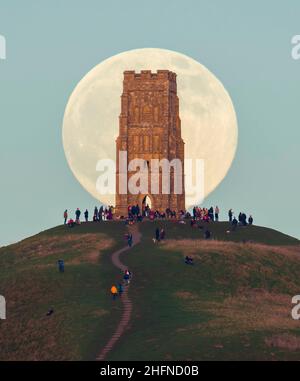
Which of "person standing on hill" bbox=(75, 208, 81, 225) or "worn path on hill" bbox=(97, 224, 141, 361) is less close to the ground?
"person standing on hill" bbox=(75, 208, 81, 225)

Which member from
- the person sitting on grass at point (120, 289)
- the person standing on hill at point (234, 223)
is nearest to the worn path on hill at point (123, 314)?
the person sitting on grass at point (120, 289)

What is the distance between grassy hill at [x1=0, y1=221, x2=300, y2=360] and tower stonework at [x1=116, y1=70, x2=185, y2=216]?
21.5 m

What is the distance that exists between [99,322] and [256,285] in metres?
21.5

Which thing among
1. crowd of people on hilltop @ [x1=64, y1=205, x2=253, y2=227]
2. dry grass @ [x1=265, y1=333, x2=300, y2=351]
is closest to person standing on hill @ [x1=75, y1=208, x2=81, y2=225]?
crowd of people on hilltop @ [x1=64, y1=205, x2=253, y2=227]

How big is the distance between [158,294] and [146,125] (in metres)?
54.5

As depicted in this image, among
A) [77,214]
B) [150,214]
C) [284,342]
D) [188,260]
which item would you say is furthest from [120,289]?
[150,214]

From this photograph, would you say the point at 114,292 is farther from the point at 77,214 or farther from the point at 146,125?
the point at 146,125

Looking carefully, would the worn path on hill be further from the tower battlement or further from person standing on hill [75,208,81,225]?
the tower battlement

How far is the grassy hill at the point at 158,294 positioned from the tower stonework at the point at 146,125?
21.5 meters

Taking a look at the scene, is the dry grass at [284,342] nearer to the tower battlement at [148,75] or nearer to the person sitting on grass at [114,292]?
the person sitting on grass at [114,292]

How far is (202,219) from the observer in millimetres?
135000

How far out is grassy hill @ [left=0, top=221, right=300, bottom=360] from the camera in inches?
3479

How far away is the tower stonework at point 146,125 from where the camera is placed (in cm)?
15438

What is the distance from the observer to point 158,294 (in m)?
103
